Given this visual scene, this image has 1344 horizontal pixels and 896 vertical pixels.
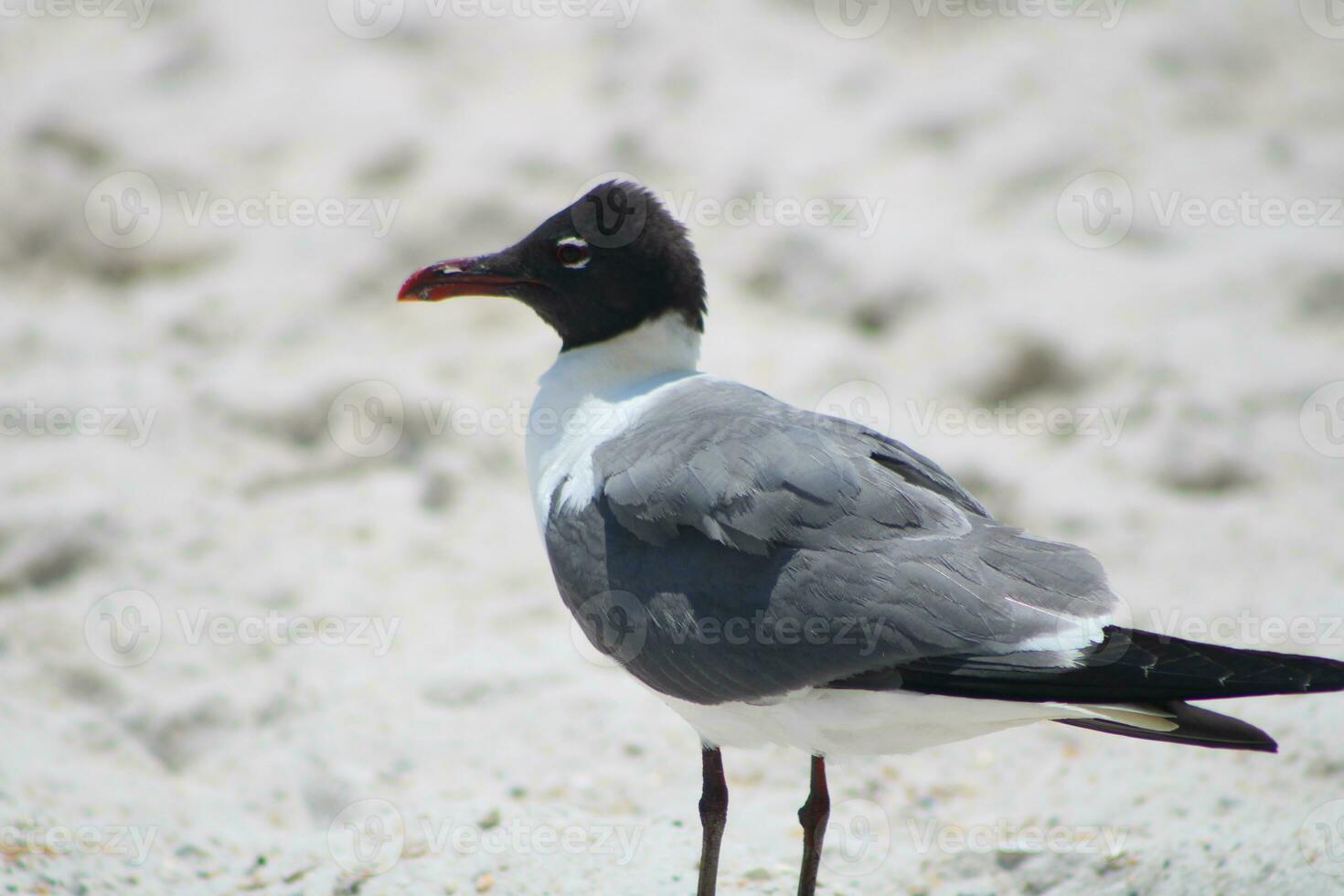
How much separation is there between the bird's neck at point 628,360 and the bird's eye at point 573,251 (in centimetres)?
22

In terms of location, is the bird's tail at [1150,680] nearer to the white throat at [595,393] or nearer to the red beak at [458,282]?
the white throat at [595,393]

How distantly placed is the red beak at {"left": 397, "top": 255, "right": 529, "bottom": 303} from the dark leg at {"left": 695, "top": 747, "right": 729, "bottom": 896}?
4.46ft

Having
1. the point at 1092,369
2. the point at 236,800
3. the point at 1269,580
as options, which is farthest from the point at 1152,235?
the point at 236,800

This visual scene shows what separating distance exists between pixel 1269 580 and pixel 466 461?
311cm

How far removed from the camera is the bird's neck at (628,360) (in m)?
3.50

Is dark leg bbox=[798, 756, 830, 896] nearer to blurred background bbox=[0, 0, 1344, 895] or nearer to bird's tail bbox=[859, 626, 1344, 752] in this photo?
blurred background bbox=[0, 0, 1344, 895]

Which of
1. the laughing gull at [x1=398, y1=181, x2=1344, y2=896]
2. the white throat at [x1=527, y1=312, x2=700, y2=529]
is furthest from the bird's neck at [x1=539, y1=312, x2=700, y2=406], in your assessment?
the laughing gull at [x1=398, y1=181, x2=1344, y2=896]

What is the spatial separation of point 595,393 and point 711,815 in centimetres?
109

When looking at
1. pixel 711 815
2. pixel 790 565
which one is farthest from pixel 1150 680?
pixel 711 815

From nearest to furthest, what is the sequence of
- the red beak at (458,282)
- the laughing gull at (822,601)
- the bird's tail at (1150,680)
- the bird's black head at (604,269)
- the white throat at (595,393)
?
the bird's tail at (1150,680) < the laughing gull at (822,601) < the white throat at (595,393) < the bird's black head at (604,269) < the red beak at (458,282)

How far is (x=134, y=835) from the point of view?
11.9 ft

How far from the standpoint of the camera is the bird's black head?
137 inches

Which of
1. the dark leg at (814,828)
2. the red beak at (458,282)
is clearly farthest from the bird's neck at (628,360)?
the dark leg at (814,828)

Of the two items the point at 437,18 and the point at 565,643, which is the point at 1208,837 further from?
the point at 437,18
